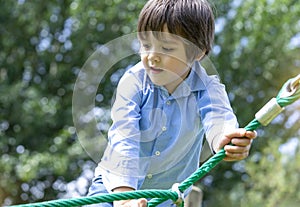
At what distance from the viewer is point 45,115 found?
6812 mm

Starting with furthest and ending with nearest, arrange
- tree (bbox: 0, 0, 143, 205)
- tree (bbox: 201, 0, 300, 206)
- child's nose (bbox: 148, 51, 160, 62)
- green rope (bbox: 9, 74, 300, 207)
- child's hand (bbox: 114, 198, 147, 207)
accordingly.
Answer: tree (bbox: 201, 0, 300, 206) < tree (bbox: 0, 0, 143, 205) < child's nose (bbox: 148, 51, 160, 62) < child's hand (bbox: 114, 198, 147, 207) < green rope (bbox: 9, 74, 300, 207)

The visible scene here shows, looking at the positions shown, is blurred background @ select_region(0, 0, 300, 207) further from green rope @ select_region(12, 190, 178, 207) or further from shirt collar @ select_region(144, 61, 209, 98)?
green rope @ select_region(12, 190, 178, 207)

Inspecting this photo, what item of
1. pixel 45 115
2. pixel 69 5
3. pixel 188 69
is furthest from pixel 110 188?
pixel 69 5

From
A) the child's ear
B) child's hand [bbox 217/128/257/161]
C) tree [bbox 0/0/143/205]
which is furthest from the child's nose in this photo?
tree [bbox 0/0/143/205]

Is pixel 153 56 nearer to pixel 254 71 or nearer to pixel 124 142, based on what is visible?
pixel 124 142

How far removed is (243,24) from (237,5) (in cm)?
17

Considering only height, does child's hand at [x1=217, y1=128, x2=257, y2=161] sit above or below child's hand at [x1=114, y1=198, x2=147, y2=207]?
above

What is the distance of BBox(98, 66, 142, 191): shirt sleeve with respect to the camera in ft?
5.32

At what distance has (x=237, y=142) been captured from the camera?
5.00 feet

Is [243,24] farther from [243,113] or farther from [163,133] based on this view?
[163,133]

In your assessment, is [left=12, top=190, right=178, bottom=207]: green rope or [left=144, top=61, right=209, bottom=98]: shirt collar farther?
[left=144, top=61, right=209, bottom=98]: shirt collar

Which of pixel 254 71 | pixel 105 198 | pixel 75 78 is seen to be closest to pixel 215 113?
pixel 105 198

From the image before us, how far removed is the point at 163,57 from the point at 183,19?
0.33ft

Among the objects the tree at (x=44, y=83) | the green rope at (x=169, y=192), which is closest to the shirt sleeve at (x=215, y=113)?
the green rope at (x=169, y=192)
